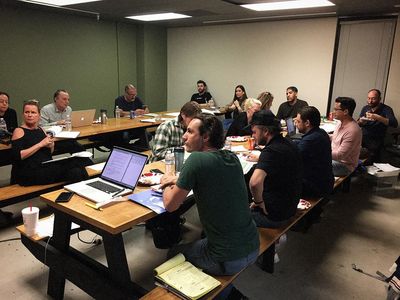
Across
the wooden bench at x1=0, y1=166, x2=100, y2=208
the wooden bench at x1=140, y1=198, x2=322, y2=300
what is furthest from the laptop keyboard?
the wooden bench at x1=0, y1=166, x2=100, y2=208

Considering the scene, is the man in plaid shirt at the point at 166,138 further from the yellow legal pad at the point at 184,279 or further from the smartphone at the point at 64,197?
the yellow legal pad at the point at 184,279

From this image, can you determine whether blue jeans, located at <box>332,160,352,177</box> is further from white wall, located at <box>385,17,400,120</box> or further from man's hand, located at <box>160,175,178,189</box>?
white wall, located at <box>385,17,400,120</box>

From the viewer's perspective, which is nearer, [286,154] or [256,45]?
[286,154]

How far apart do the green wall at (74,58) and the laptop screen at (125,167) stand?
4504 mm

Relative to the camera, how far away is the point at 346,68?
6.07 meters

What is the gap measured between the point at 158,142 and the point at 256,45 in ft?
15.5

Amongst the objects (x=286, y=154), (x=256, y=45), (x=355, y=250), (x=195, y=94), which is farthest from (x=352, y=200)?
(x=195, y=94)

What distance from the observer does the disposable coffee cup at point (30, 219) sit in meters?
2.00

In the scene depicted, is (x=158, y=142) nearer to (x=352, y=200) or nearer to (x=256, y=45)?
(x=352, y=200)

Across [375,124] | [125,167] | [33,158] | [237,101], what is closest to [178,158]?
[125,167]

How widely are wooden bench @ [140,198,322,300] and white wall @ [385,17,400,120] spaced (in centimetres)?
380

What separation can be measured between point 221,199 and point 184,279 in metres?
0.43

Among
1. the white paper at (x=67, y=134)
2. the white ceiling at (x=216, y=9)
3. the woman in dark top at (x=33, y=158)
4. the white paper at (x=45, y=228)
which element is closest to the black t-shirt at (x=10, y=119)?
the white paper at (x=67, y=134)

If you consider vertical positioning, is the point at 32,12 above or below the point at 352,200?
above
